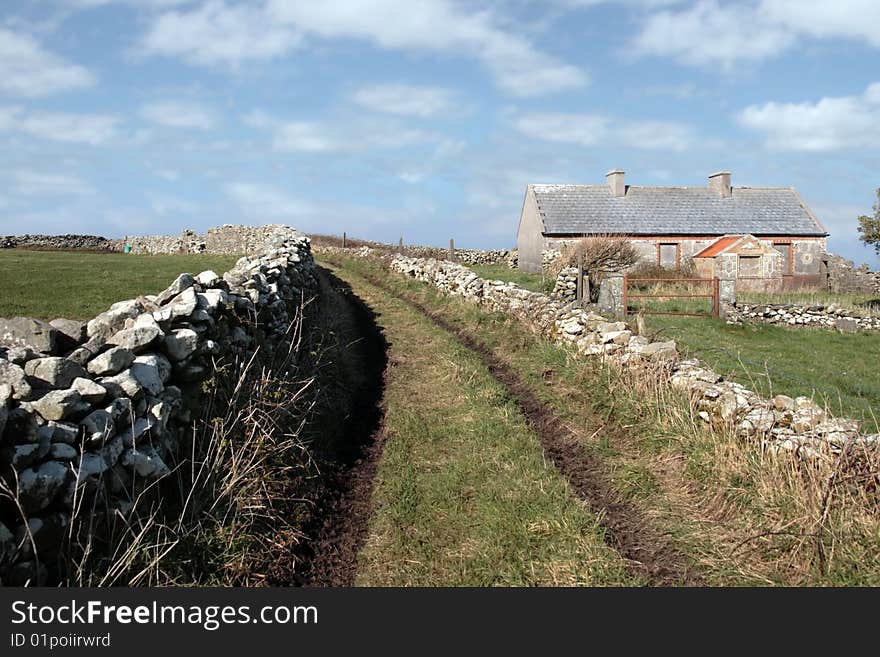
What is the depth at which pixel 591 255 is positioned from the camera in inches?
1053

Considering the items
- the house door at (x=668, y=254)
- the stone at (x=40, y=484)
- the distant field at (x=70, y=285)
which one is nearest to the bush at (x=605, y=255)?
the house door at (x=668, y=254)

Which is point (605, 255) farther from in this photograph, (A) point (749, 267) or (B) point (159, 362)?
(B) point (159, 362)

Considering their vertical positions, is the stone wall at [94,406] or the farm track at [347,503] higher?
the stone wall at [94,406]

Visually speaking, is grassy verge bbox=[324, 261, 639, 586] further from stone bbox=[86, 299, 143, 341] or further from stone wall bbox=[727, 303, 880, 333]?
stone wall bbox=[727, 303, 880, 333]

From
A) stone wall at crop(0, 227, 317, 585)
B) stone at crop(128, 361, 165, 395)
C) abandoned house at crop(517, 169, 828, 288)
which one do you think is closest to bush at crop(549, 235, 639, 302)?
abandoned house at crop(517, 169, 828, 288)

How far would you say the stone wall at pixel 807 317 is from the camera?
21156 mm

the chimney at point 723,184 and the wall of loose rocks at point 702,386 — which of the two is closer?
the wall of loose rocks at point 702,386

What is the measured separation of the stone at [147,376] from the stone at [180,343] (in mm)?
412

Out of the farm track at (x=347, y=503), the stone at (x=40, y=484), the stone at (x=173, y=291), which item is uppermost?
the stone at (x=173, y=291)

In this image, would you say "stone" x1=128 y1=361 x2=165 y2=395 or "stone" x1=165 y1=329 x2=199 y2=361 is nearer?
"stone" x1=128 y1=361 x2=165 y2=395

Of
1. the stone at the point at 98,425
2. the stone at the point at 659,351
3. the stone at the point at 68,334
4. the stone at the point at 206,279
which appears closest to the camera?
the stone at the point at 98,425

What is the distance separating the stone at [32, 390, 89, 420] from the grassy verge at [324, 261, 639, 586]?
8.80 feet

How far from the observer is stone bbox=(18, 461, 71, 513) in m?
3.99

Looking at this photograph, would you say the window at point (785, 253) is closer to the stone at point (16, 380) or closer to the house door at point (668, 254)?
the house door at point (668, 254)
